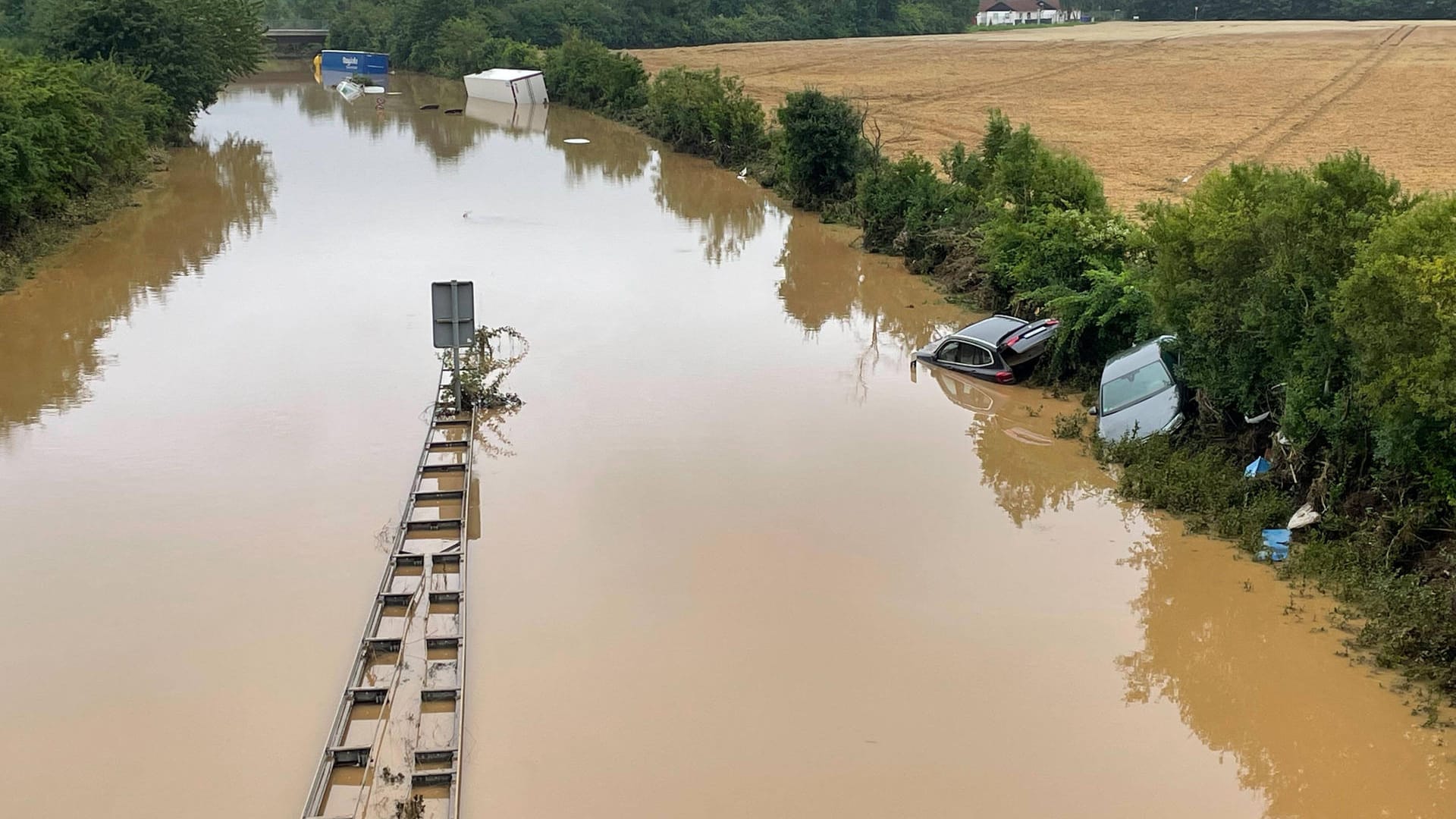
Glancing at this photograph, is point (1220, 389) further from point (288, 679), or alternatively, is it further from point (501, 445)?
point (288, 679)

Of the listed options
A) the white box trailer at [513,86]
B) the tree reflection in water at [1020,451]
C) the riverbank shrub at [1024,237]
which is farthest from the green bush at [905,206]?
the white box trailer at [513,86]

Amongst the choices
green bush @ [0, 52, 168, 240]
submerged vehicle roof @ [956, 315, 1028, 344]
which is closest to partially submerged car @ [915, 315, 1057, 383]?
submerged vehicle roof @ [956, 315, 1028, 344]

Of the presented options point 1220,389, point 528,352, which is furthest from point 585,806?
point 528,352

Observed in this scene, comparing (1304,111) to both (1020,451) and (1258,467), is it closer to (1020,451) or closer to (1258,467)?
(1020,451)

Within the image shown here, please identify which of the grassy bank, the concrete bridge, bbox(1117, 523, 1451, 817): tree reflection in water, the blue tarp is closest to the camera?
bbox(1117, 523, 1451, 817): tree reflection in water

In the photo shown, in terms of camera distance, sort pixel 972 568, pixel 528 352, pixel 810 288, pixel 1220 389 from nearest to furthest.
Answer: pixel 972 568, pixel 1220 389, pixel 528 352, pixel 810 288

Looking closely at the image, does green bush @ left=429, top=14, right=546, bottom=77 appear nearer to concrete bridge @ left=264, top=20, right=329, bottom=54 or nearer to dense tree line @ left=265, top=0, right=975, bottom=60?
dense tree line @ left=265, top=0, right=975, bottom=60
